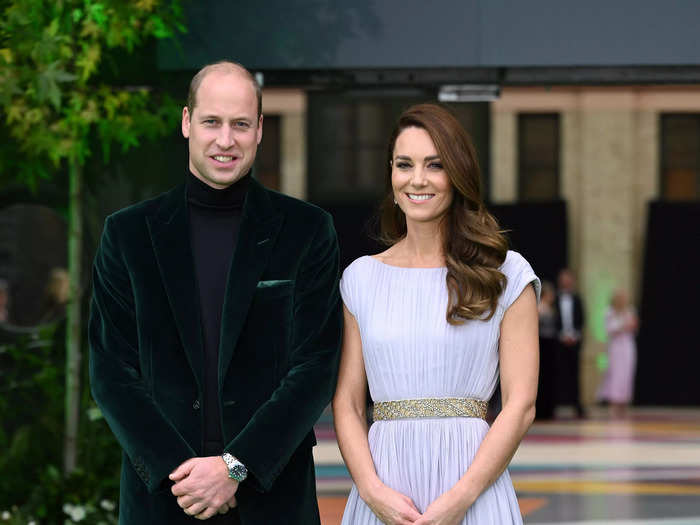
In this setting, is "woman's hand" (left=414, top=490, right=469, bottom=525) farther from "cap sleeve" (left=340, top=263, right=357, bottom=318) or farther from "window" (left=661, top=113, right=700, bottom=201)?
"window" (left=661, top=113, right=700, bottom=201)

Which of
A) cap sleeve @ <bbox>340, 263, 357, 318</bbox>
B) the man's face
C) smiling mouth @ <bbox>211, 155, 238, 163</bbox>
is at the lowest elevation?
cap sleeve @ <bbox>340, 263, 357, 318</bbox>

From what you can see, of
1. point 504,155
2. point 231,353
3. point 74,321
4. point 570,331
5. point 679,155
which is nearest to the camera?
point 231,353

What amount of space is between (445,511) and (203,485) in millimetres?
672

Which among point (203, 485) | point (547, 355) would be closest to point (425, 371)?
point (203, 485)

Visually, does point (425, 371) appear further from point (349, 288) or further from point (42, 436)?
point (42, 436)

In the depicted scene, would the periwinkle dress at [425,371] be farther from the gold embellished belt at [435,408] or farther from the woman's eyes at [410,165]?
the woman's eyes at [410,165]

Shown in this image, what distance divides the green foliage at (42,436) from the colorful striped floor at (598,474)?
1581mm

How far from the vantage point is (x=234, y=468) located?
334cm

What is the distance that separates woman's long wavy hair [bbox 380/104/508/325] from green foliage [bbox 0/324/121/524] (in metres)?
3.77

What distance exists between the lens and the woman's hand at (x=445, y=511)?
347cm

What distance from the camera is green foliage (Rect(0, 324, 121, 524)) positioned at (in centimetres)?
696

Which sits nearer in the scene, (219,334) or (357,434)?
(219,334)

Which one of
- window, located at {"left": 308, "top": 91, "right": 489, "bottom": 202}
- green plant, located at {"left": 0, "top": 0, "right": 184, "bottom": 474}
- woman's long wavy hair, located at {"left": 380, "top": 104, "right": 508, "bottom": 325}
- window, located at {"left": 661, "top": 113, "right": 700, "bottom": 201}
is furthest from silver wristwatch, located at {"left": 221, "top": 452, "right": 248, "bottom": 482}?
window, located at {"left": 661, "top": 113, "right": 700, "bottom": 201}

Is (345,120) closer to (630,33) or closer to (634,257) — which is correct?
(634,257)
